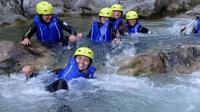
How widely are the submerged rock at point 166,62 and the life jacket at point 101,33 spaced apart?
6.99 feet

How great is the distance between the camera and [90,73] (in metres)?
8.67

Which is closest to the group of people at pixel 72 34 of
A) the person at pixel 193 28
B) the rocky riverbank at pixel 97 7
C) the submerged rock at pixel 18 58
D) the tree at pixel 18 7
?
the person at pixel 193 28

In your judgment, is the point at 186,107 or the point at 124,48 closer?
the point at 186,107

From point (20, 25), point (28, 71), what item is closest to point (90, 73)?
point (28, 71)

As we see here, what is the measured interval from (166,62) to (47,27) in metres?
3.19

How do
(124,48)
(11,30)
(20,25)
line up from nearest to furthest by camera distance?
1. (124,48)
2. (11,30)
3. (20,25)

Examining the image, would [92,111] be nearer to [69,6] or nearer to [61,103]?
[61,103]

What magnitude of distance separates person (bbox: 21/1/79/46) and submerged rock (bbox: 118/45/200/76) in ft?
6.20

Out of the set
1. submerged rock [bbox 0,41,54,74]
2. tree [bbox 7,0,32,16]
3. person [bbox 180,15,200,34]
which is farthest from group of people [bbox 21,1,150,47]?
tree [bbox 7,0,32,16]

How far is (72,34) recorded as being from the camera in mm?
10891

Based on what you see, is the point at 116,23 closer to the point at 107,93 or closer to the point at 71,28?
the point at 71,28

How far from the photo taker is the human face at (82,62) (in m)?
8.69

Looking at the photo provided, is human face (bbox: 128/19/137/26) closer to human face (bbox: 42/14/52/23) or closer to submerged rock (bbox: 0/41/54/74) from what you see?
human face (bbox: 42/14/52/23)

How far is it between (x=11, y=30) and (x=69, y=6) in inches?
228
